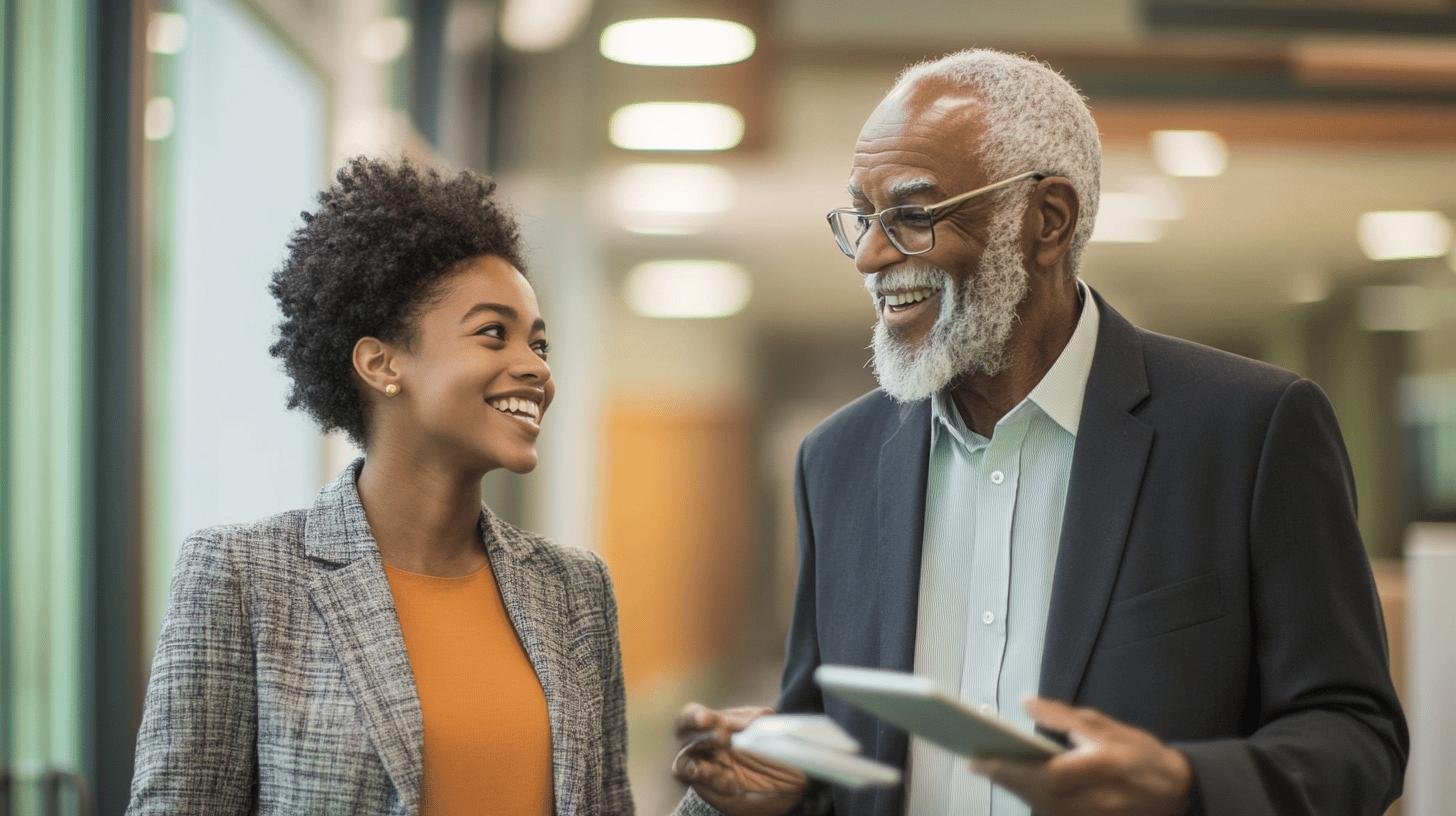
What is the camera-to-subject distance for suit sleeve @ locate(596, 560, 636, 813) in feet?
6.82

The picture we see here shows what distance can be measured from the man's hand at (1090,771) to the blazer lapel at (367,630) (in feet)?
2.46

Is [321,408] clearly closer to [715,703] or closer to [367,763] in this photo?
[367,763]

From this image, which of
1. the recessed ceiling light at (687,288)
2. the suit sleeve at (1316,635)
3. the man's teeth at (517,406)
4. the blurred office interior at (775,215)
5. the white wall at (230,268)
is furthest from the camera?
the recessed ceiling light at (687,288)

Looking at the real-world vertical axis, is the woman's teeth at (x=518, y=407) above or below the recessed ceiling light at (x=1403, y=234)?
below

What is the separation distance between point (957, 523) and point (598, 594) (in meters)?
0.57

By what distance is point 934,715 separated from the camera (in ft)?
4.43

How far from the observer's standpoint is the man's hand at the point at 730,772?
1.89m

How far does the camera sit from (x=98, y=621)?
279cm

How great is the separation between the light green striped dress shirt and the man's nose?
252 millimetres

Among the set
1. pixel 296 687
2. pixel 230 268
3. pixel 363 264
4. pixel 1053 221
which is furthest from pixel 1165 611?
pixel 230 268

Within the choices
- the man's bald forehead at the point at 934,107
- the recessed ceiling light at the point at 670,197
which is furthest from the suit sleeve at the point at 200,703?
the recessed ceiling light at the point at 670,197

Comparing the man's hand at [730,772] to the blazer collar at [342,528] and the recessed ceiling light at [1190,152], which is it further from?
the recessed ceiling light at [1190,152]

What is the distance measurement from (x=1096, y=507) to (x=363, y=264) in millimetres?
1104

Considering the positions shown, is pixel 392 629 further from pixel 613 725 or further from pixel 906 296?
pixel 906 296
